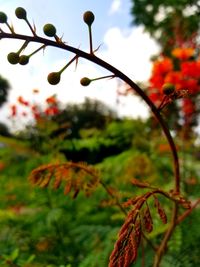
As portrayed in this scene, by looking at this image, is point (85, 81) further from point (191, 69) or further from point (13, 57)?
point (191, 69)

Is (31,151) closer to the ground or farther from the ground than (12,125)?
closer to the ground

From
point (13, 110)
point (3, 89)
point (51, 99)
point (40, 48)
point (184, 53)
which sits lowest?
point (40, 48)

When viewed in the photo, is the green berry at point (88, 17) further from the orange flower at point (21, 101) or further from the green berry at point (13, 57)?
the orange flower at point (21, 101)

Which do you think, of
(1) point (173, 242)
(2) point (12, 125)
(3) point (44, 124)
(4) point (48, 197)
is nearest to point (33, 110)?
(2) point (12, 125)

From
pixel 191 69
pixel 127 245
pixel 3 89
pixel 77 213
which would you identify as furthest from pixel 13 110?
pixel 3 89

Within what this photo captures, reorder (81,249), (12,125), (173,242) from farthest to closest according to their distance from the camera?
(12,125) → (81,249) → (173,242)

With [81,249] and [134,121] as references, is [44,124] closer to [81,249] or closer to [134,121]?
[134,121]
